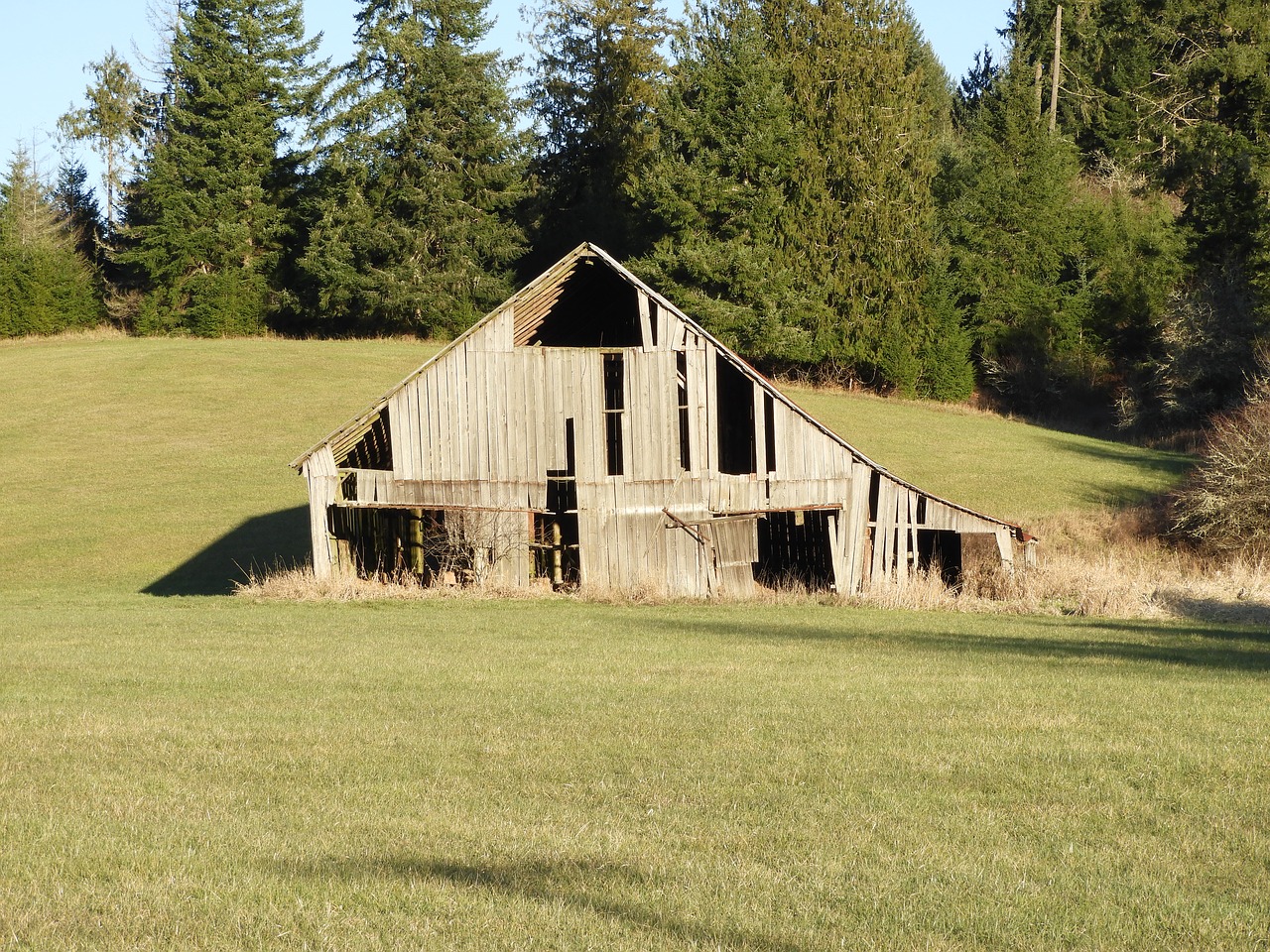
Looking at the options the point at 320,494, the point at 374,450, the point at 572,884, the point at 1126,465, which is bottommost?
the point at 1126,465

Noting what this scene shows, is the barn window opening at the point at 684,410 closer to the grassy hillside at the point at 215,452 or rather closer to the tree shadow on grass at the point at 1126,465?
the grassy hillside at the point at 215,452

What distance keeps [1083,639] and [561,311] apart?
52.0ft

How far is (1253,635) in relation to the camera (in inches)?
834

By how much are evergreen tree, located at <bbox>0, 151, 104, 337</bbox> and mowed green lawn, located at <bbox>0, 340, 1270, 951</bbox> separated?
52046 millimetres

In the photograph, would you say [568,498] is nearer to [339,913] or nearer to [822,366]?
[339,913]

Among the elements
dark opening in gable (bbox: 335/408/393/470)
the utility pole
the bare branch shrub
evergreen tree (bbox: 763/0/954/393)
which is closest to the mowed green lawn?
dark opening in gable (bbox: 335/408/393/470)

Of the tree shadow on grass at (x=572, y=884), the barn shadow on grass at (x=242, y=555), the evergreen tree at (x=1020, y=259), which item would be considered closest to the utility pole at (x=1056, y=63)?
the evergreen tree at (x=1020, y=259)

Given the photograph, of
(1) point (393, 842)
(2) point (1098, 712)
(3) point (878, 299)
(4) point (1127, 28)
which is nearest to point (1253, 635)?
(2) point (1098, 712)

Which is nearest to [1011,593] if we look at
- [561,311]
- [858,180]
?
[561,311]

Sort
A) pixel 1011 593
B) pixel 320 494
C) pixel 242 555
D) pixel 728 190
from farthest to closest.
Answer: pixel 728 190 < pixel 242 555 < pixel 320 494 < pixel 1011 593

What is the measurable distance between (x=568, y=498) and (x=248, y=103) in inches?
1905

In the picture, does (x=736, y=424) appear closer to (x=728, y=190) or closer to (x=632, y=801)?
(x=632, y=801)

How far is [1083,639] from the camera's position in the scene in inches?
790

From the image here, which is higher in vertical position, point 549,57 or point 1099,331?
point 549,57
